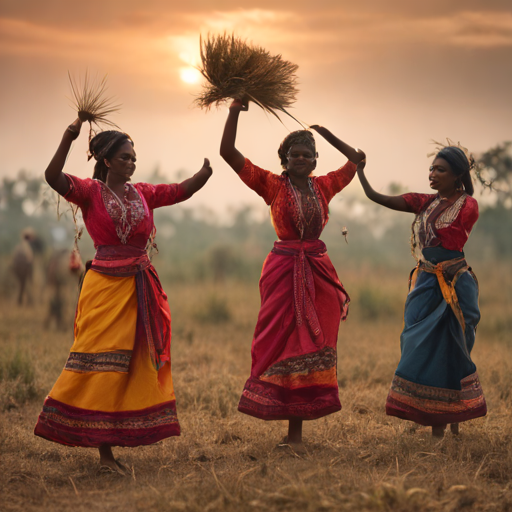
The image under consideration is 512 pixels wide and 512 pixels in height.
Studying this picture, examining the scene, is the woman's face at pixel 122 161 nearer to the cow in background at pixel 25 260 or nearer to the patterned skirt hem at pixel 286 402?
the patterned skirt hem at pixel 286 402

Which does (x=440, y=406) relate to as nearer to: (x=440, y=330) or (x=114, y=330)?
(x=440, y=330)

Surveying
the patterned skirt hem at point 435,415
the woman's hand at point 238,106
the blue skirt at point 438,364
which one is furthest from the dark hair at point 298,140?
the patterned skirt hem at point 435,415

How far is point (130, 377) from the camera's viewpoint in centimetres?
483

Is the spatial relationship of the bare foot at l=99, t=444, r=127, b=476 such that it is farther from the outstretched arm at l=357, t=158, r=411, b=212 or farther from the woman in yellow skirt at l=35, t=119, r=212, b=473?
the outstretched arm at l=357, t=158, r=411, b=212

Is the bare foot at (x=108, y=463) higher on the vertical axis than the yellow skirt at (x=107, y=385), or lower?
lower

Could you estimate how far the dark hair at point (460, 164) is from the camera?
17.9 feet

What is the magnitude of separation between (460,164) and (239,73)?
6.29 ft

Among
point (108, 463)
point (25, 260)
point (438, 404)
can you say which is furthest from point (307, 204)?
point (25, 260)

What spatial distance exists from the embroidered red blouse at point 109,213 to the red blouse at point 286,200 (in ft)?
2.69

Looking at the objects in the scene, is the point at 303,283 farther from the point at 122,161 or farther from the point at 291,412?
the point at 122,161

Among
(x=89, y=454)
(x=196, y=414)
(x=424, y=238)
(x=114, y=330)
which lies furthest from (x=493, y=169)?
(x=89, y=454)

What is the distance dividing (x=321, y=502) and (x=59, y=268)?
9040 millimetres

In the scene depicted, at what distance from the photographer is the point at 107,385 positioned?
15.4 ft

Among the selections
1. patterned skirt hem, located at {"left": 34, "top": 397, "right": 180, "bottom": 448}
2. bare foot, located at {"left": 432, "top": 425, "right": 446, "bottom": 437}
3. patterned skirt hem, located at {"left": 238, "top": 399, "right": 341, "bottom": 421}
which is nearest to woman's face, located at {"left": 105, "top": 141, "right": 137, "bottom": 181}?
patterned skirt hem, located at {"left": 34, "top": 397, "right": 180, "bottom": 448}
